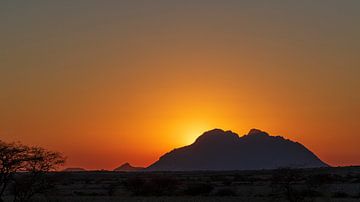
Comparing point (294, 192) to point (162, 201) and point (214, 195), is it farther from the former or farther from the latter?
point (214, 195)

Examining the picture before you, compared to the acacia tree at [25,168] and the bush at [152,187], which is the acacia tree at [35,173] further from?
the bush at [152,187]

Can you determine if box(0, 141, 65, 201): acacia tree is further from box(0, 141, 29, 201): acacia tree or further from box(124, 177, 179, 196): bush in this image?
box(124, 177, 179, 196): bush

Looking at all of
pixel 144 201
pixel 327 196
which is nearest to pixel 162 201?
pixel 144 201

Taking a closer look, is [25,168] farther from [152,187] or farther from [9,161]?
[152,187]

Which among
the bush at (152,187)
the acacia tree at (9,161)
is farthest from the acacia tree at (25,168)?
the bush at (152,187)

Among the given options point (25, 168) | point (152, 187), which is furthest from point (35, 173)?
point (152, 187)

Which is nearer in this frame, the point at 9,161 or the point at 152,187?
the point at 9,161

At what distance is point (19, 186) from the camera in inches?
1556

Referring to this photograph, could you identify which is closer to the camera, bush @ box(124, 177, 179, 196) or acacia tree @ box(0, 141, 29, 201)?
acacia tree @ box(0, 141, 29, 201)

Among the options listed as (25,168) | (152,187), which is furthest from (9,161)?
(152,187)

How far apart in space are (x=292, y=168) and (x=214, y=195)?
21826 mm

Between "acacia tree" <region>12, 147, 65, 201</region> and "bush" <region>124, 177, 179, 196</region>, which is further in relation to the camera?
"bush" <region>124, 177, 179, 196</region>

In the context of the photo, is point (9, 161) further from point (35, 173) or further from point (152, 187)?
point (152, 187)

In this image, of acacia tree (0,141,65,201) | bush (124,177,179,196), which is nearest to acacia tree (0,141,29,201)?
acacia tree (0,141,65,201)
